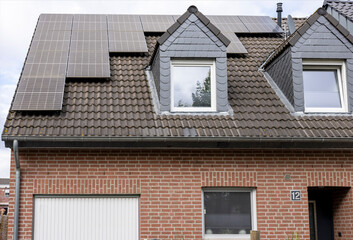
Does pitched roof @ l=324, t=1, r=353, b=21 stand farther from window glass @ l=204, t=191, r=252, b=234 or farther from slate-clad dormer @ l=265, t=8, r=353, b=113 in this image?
window glass @ l=204, t=191, r=252, b=234

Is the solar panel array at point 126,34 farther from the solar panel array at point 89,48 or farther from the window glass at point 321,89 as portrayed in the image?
the window glass at point 321,89

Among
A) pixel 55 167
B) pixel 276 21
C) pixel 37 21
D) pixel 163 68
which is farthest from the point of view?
pixel 276 21

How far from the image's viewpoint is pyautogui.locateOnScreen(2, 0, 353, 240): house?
9.15 metres

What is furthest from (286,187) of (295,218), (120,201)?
(120,201)

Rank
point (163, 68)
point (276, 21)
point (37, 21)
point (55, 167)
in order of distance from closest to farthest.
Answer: point (55, 167)
point (163, 68)
point (37, 21)
point (276, 21)

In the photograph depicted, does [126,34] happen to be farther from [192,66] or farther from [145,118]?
[145,118]

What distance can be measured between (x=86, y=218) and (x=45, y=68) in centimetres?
367

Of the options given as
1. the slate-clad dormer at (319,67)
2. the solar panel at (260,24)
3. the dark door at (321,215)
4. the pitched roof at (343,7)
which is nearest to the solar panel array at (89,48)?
the slate-clad dormer at (319,67)

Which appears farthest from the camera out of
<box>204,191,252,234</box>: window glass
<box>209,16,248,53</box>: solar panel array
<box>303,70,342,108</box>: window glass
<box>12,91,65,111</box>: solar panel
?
<box>209,16,248,53</box>: solar panel array

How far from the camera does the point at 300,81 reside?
10469mm

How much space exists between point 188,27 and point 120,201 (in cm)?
414

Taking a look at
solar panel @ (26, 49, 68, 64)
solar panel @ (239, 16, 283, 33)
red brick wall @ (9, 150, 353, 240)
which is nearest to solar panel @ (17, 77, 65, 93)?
solar panel @ (26, 49, 68, 64)

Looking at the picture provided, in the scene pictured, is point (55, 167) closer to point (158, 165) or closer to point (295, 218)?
point (158, 165)

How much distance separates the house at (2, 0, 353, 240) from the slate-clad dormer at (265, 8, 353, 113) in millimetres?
24
